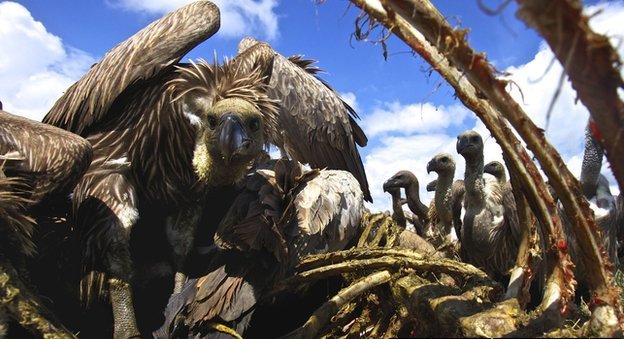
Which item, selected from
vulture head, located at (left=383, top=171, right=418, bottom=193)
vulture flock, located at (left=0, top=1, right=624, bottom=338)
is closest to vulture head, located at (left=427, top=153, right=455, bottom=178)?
vulture head, located at (left=383, top=171, right=418, bottom=193)

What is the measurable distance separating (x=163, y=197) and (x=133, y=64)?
0.65m

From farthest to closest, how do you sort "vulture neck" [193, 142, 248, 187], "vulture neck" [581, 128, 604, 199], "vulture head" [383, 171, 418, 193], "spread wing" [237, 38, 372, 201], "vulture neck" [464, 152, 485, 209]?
1. "vulture head" [383, 171, 418, 193]
2. "spread wing" [237, 38, 372, 201]
3. "vulture neck" [464, 152, 485, 209]
4. "vulture neck" [581, 128, 604, 199]
5. "vulture neck" [193, 142, 248, 187]

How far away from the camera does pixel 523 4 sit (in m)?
0.83

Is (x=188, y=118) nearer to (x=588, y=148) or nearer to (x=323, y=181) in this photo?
(x=323, y=181)

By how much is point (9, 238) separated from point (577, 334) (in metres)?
1.81

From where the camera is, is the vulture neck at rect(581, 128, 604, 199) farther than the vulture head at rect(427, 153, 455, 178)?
No

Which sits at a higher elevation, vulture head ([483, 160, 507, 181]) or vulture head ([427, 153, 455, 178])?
vulture head ([427, 153, 455, 178])

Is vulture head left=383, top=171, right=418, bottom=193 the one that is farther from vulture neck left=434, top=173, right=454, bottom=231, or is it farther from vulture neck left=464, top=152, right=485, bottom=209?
vulture neck left=464, top=152, right=485, bottom=209

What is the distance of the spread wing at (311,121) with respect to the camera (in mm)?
5832

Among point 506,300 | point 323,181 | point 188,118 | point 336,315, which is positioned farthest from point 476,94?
point 188,118

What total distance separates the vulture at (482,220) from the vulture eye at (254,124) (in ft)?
11.7

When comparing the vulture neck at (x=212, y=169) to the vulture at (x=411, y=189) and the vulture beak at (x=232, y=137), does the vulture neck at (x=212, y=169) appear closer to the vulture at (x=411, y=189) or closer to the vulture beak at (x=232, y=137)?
the vulture beak at (x=232, y=137)

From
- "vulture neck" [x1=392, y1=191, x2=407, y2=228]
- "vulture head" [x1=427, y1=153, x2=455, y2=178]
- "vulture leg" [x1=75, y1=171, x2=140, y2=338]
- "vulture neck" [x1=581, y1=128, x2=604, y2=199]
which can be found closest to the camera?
"vulture leg" [x1=75, y1=171, x2=140, y2=338]

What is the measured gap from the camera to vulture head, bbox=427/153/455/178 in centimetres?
738
